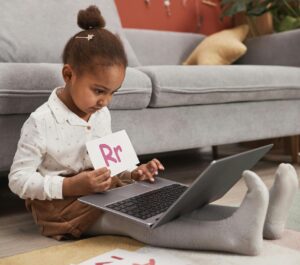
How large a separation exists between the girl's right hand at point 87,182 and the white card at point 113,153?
0.14 feet

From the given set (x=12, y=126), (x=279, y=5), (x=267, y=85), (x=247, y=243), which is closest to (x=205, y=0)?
(x=279, y=5)

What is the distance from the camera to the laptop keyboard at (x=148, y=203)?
96 cm

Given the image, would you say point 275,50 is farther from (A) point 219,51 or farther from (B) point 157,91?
(B) point 157,91

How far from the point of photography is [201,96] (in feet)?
5.21

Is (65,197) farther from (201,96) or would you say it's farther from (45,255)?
(201,96)

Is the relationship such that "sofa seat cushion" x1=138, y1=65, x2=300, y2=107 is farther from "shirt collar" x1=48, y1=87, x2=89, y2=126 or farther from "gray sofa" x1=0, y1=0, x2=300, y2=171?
"shirt collar" x1=48, y1=87, x2=89, y2=126

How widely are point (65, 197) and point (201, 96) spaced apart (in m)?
0.74

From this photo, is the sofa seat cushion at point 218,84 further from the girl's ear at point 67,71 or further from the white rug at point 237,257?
the white rug at point 237,257

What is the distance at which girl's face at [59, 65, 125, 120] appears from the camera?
1.00 metres

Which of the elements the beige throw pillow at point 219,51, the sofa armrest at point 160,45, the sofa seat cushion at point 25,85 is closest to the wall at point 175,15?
the sofa armrest at point 160,45

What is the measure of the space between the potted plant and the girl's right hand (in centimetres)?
170

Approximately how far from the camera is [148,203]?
3.30 feet

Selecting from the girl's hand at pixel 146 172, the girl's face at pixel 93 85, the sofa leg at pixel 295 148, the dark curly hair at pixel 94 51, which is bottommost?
the sofa leg at pixel 295 148

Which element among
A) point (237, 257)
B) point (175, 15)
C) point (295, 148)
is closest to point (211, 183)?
point (237, 257)
